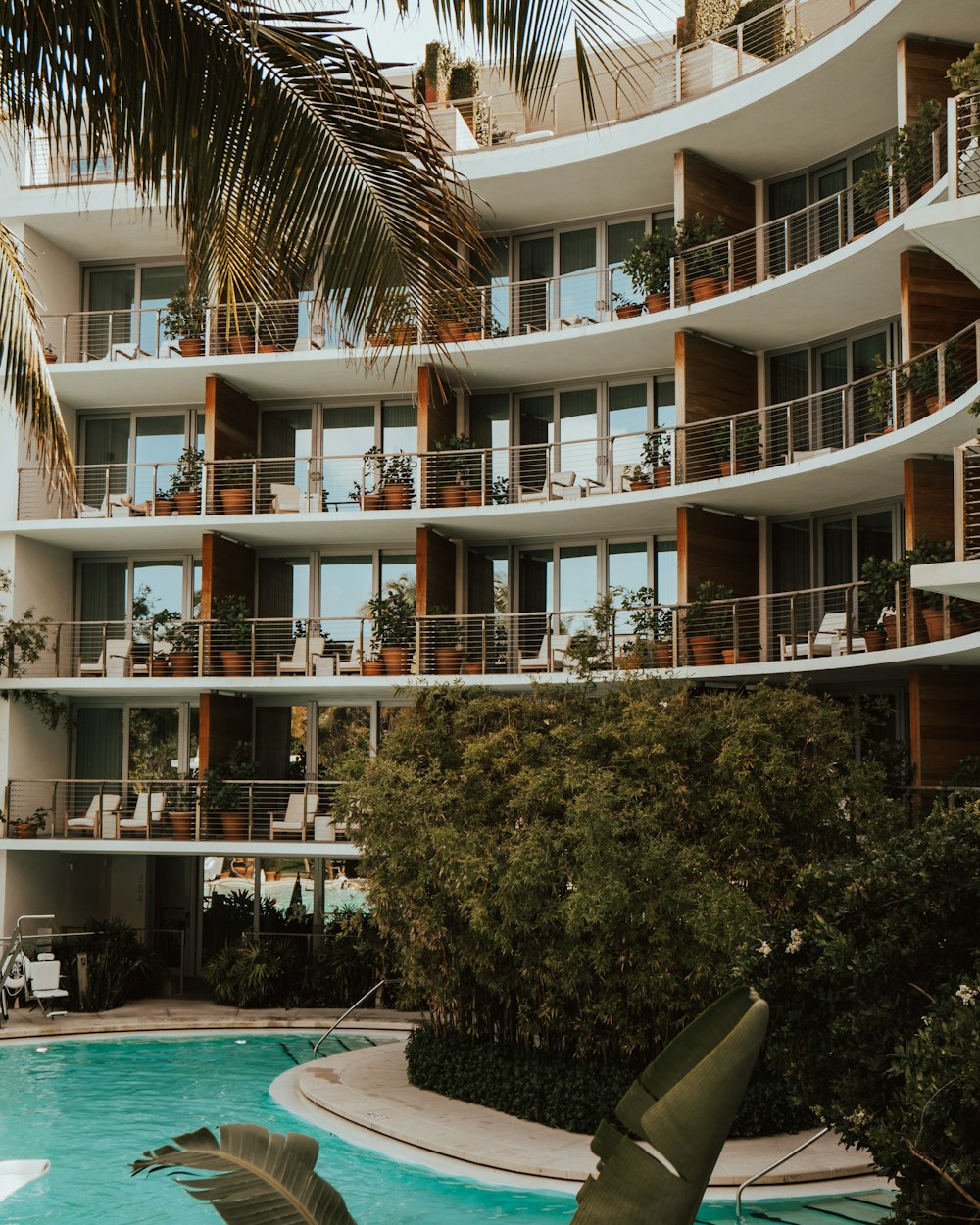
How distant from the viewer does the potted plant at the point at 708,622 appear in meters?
21.3

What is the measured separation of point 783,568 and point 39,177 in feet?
51.5

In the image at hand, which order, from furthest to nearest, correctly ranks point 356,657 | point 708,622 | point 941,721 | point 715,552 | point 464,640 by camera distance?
point 356,657, point 464,640, point 715,552, point 708,622, point 941,721

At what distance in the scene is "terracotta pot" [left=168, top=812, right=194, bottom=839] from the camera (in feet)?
77.8

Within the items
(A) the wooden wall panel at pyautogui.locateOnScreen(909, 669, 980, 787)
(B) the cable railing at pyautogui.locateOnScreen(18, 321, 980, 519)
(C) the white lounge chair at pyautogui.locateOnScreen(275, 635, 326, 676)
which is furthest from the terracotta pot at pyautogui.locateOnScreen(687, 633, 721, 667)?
(C) the white lounge chair at pyautogui.locateOnScreen(275, 635, 326, 676)

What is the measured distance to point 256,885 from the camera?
82.5ft

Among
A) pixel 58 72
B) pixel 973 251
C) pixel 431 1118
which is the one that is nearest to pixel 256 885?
pixel 431 1118

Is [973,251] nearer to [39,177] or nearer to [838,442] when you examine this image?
[838,442]

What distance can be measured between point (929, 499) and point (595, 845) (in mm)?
7290

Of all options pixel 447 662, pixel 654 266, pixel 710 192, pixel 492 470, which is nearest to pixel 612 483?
pixel 492 470

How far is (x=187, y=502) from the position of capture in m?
24.6

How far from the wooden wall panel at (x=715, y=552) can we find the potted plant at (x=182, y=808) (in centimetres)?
911

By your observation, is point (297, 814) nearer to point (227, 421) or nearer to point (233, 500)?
point (233, 500)

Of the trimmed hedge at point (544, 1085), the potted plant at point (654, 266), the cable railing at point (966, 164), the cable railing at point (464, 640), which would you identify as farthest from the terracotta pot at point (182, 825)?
the cable railing at point (966, 164)

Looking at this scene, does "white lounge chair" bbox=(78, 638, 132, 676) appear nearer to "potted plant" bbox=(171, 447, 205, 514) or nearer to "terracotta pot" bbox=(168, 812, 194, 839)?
"potted plant" bbox=(171, 447, 205, 514)
